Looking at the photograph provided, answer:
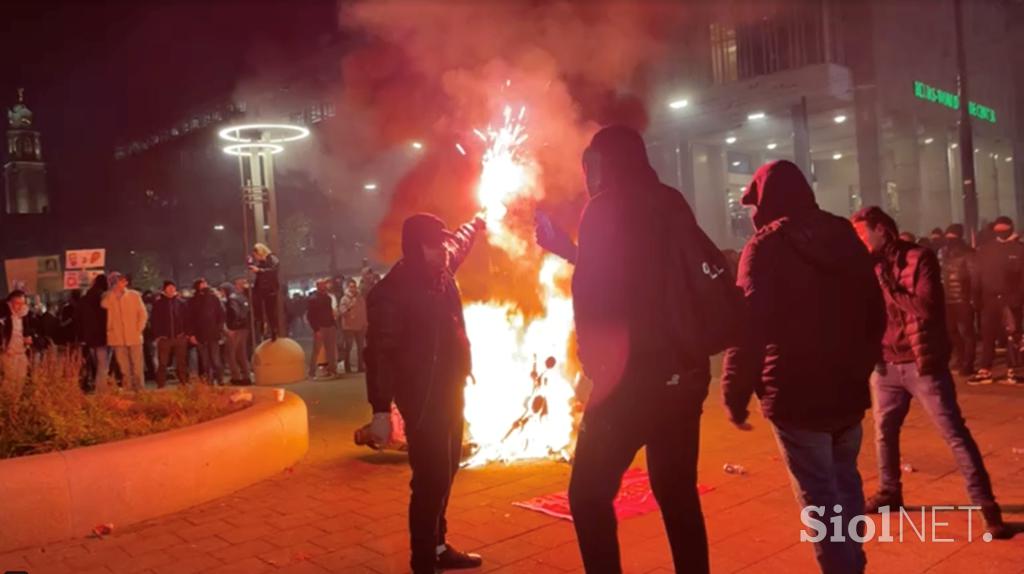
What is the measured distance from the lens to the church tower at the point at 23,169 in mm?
78625

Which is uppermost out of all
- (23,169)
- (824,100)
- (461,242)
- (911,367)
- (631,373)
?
(23,169)

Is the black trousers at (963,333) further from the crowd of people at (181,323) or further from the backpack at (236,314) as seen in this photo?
the backpack at (236,314)

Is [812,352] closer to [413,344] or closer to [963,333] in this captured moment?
[413,344]

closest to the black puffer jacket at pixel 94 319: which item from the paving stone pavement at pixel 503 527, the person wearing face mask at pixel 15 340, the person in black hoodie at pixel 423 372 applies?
the person wearing face mask at pixel 15 340

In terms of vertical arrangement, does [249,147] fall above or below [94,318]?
above

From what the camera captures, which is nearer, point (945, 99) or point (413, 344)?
point (413, 344)

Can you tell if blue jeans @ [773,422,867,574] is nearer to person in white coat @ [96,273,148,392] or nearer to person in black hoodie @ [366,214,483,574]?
person in black hoodie @ [366,214,483,574]

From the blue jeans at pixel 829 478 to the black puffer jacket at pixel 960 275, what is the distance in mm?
8027

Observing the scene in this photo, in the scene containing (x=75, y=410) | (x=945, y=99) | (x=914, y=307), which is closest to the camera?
(x=914, y=307)

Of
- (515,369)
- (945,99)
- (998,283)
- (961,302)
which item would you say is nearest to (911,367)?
(515,369)

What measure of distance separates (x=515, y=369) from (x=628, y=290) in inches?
162

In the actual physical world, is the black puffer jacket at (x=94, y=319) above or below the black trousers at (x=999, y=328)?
above

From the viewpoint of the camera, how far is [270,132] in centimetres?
1236

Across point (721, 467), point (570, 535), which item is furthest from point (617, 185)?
point (721, 467)
